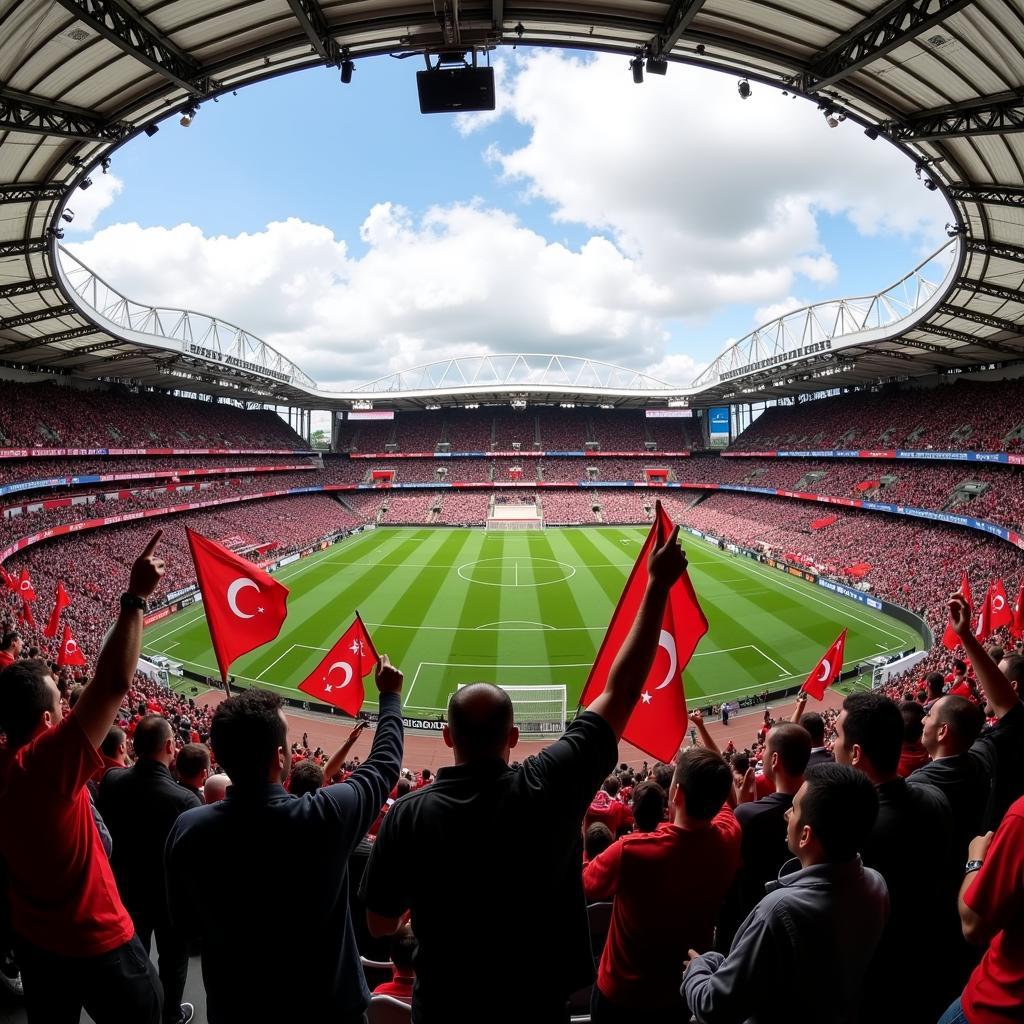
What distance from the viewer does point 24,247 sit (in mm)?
19688

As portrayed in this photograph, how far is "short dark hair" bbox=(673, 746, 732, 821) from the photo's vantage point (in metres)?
2.98

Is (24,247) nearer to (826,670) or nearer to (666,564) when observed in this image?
(666,564)

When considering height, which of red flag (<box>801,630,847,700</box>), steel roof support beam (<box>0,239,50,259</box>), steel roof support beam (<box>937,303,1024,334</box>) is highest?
steel roof support beam (<box>0,239,50,259</box>)

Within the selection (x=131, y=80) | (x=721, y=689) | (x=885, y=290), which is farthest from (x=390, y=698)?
(x=885, y=290)

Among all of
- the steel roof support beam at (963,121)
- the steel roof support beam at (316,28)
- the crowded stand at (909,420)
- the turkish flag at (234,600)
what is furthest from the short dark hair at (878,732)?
the crowded stand at (909,420)

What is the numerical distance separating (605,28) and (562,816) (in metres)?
14.1

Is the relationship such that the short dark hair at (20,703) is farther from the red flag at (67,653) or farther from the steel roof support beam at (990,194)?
the steel roof support beam at (990,194)

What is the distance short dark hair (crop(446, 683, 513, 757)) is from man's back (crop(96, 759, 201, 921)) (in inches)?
109

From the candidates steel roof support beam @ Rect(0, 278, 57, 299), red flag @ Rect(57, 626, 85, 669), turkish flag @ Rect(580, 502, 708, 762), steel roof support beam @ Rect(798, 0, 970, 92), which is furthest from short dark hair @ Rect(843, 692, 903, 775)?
steel roof support beam @ Rect(0, 278, 57, 299)

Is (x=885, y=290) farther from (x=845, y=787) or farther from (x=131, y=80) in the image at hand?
(x=845, y=787)

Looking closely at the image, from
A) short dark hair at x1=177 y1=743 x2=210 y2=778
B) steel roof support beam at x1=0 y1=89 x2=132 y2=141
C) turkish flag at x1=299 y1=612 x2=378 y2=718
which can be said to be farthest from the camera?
steel roof support beam at x1=0 y1=89 x2=132 y2=141

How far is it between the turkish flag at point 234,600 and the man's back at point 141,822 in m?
3.41

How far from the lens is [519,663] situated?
25.5 metres

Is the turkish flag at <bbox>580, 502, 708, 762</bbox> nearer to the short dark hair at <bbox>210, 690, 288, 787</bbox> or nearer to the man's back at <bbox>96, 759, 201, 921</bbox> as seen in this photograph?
the man's back at <bbox>96, 759, 201, 921</bbox>
